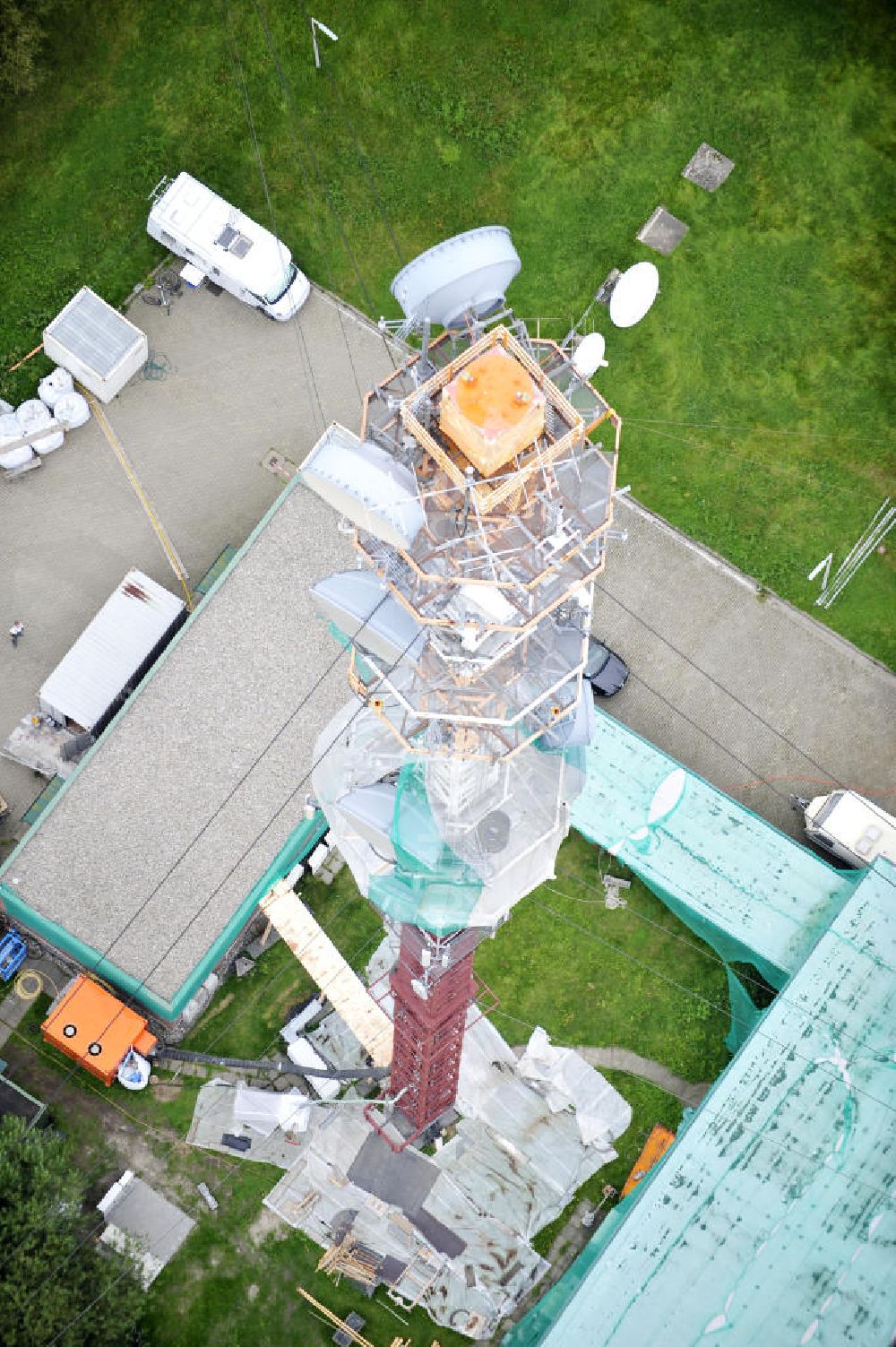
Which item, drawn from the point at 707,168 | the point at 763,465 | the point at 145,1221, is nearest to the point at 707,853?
Result: the point at 763,465

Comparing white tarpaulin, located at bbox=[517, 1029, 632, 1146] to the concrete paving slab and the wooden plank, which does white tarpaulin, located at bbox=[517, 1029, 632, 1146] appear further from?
the concrete paving slab

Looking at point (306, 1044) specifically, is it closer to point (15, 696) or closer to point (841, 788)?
point (15, 696)

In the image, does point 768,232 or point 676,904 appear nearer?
point 676,904

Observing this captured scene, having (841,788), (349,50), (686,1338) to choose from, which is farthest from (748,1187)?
(349,50)

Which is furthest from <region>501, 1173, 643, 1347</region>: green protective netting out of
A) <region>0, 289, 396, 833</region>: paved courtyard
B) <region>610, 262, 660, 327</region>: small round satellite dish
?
<region>610, 262, 660, 327</region>: small round satellite dish

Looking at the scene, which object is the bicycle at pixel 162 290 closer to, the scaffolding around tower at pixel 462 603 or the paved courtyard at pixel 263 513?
the paved courtyard at pixel 263 513

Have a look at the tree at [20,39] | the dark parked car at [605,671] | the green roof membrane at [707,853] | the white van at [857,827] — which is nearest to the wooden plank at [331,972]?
the green roof membrane at [707,853]

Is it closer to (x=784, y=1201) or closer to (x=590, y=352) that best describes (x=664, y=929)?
(x=784, y=1201)

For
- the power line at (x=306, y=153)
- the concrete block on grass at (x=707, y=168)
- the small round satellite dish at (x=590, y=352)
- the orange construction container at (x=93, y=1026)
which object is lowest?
the orange construction container at (x=93, y=1026)
